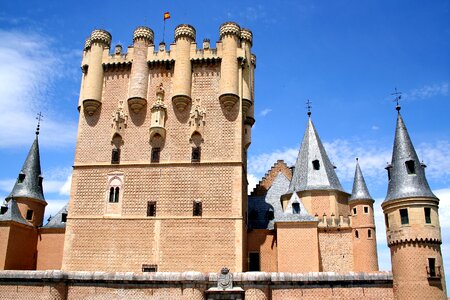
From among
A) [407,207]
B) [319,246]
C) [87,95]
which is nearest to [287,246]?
[319,246]

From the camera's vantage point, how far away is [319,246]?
28641 mm

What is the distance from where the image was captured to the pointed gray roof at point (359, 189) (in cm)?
3031

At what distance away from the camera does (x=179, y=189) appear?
27.0 meters

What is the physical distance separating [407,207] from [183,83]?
49.0 ft

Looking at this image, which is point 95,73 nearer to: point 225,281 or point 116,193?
point 116,193

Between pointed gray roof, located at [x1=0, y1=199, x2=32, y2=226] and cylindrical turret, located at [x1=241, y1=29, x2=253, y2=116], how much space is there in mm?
16281

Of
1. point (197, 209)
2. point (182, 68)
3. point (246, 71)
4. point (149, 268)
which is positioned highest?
point (246, 71)

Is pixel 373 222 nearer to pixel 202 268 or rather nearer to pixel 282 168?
pixel 282 168

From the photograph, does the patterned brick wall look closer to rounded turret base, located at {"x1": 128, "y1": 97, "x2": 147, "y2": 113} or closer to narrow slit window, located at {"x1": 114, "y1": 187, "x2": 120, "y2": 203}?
narrow slit window, located at {"x1": 114, "y1": 187, "x2": 120, "y2": 203}

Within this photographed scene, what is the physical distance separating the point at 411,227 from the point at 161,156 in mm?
14614

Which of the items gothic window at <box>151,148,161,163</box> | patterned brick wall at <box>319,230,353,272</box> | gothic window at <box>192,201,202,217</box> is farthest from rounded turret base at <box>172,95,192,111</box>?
patterned brick wall at <box>319,230,353,272</box>

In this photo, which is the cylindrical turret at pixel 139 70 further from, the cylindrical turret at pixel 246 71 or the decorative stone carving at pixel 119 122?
the cylindrical turret at pixel 246 71

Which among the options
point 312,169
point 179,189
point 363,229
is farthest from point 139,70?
point 363,229

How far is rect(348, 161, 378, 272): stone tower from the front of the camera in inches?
1113
